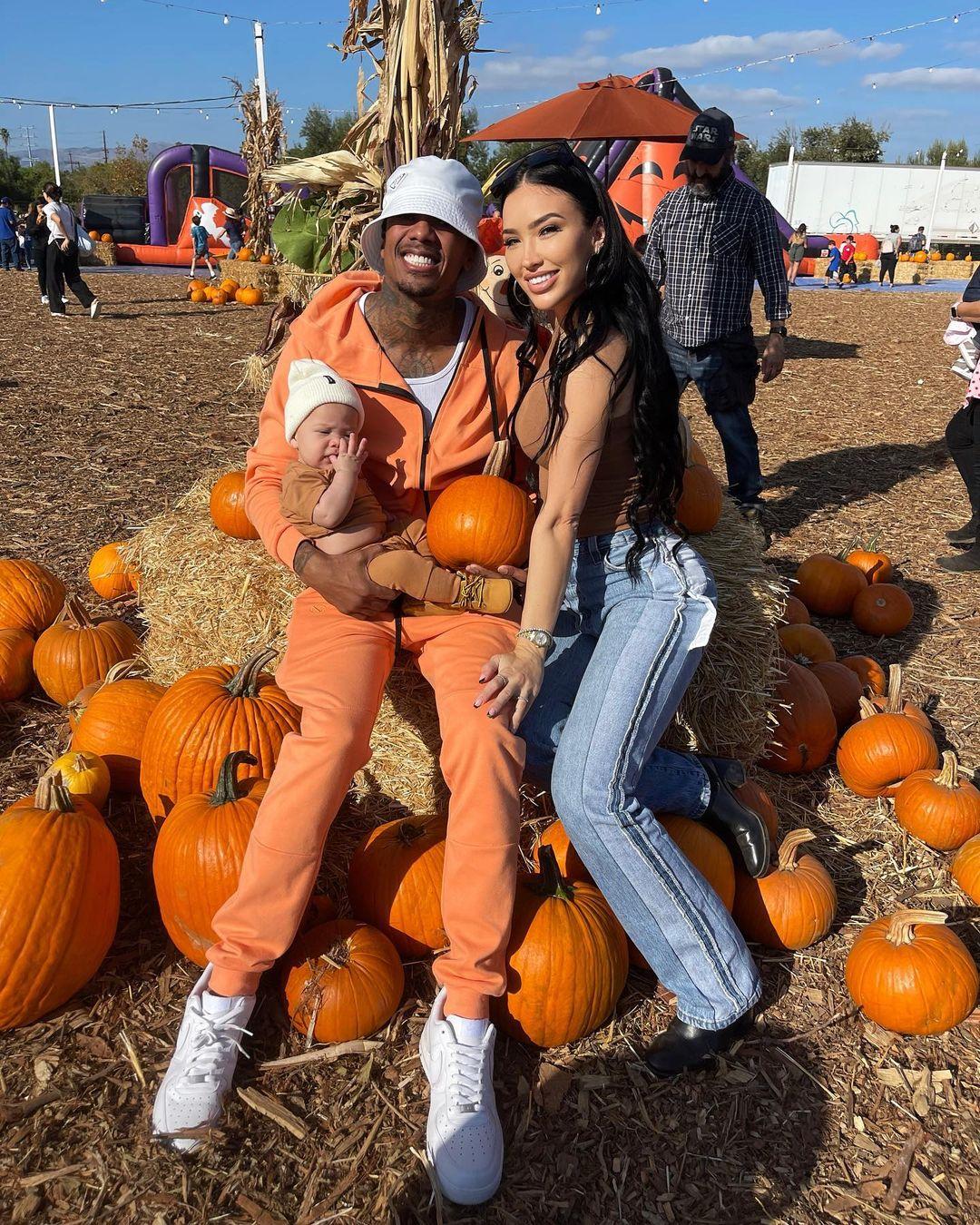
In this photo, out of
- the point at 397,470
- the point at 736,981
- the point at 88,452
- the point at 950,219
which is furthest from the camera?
the point at 950,219

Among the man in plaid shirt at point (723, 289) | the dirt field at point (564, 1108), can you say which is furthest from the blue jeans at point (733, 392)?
the dirt field at point (564, 1108)

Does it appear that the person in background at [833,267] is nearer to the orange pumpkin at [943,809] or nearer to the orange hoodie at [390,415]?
the orange pumpkin at [943,809]

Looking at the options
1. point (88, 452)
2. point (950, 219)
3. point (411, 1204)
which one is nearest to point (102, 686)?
point (411, 1204)

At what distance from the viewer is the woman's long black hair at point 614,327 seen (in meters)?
2.33

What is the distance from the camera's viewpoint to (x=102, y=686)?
326 centimetres

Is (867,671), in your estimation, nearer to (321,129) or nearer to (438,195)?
(438,195)

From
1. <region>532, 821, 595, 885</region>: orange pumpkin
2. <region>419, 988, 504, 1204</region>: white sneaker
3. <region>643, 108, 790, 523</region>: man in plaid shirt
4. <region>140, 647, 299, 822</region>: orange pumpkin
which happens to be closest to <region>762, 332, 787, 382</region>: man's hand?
<region>643, 108, 790, 523</region>: man in plaid shirt

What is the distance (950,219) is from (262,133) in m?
32.2

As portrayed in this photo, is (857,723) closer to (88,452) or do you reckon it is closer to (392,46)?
(392,46)

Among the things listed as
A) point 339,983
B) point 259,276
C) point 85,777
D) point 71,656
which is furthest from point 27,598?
point 259,276

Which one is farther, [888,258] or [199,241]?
[888,258]

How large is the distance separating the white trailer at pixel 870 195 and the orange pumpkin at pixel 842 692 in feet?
123

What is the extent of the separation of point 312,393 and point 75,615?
5.94 ft

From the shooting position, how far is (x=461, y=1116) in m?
1.95
